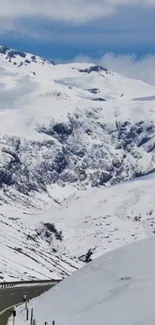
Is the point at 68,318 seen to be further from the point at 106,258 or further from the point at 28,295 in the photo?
the point at 28,295

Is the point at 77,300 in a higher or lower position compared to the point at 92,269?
lower

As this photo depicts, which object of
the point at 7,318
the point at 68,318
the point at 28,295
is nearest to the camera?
the point at 68,318

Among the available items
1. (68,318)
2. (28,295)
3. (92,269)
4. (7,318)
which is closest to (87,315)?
(68,318)

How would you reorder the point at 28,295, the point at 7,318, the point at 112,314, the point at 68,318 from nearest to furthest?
the point at 112,314
the point at 68,318
the point at 7,318
the point at 28,295

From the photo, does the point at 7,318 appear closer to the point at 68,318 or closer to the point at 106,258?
the point at 68,318

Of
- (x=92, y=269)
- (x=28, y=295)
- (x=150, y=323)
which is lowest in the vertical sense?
(x=150, y=323)

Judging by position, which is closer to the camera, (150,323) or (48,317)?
(150,323)
